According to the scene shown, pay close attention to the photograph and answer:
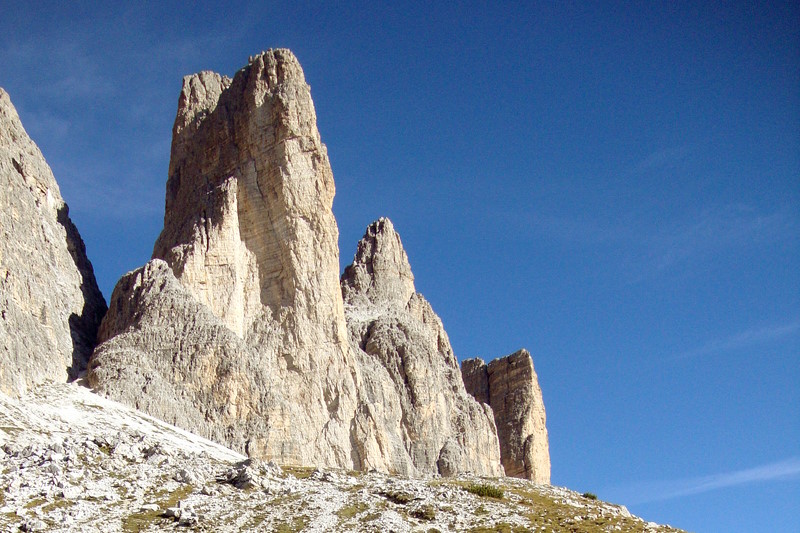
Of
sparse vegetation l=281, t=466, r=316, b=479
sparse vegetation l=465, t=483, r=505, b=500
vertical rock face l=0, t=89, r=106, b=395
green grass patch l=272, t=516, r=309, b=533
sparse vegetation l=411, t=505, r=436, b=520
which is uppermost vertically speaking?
vertical rock face l=0, t=89, r=106, b=395

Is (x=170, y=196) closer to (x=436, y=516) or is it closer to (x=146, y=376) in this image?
(x=146, y=376)

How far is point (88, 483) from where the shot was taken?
205ft

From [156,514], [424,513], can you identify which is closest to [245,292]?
[424,513]

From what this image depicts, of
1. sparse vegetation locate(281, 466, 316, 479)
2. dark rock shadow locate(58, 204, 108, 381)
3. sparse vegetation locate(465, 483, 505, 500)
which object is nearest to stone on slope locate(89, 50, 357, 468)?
dark rock shadow locate(58, 204, 108, 381)

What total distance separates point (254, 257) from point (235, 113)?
17567mm

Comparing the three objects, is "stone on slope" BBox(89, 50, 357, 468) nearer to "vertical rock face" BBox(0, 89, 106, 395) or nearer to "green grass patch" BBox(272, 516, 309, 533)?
"vertical rock face" BBox(0, 89, 106, 395)

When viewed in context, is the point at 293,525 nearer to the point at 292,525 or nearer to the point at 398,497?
the point at 292,525

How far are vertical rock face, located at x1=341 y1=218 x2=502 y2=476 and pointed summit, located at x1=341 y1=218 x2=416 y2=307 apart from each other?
134 mm

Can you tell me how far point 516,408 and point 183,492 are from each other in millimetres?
99647

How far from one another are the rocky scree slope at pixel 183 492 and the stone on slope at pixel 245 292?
1027cm

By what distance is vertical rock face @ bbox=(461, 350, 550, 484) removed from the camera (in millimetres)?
154500

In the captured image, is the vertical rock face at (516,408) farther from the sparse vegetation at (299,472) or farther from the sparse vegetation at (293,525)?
the sparse vegetation at (293,525)

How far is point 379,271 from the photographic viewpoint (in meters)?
150

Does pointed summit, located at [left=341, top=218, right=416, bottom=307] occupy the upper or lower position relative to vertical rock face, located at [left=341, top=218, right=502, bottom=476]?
upper
